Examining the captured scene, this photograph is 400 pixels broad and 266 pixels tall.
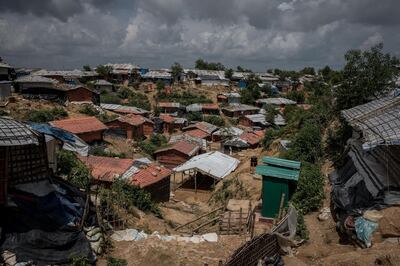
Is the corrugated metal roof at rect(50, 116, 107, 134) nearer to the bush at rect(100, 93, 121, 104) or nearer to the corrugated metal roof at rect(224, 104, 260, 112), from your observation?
the bush at rect(100, 93, 121, 104)

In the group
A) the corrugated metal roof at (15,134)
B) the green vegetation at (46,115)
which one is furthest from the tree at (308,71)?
the corrugated metal roof at (15,134)

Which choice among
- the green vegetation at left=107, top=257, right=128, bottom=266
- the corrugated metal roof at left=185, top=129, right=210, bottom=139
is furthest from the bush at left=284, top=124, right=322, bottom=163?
the corrugated metal roof at left=185, top=129, right=210, bottom=139

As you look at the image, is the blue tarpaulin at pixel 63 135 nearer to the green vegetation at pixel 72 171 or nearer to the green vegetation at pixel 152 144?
the green vegetation at pixel 72 171

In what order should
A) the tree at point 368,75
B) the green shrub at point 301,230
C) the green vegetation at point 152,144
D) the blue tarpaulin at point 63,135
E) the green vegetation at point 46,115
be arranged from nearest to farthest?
the green shrub at point 301,230, the blue tarpaulin at point 63,135, the tree at point 368,75, the green vegetation at point 46,115, the green vegetation at point 152,144

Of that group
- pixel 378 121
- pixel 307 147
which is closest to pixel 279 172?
pixel 378 121

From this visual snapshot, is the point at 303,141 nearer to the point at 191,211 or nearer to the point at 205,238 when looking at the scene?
the point at 191,211
